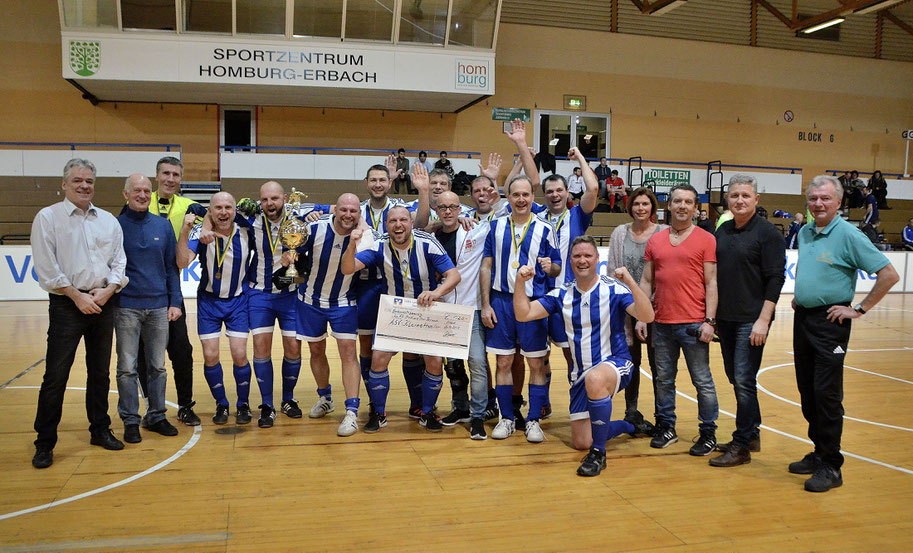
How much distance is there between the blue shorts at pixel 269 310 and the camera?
5.91 m

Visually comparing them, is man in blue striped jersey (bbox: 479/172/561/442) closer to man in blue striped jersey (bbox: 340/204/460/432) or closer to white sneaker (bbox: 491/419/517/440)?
white sneaker (bbox: 491/419/517/440)

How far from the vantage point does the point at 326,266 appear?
577 centimetres

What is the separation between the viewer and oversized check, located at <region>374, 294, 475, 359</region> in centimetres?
545

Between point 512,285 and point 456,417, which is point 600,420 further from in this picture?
point 456,417

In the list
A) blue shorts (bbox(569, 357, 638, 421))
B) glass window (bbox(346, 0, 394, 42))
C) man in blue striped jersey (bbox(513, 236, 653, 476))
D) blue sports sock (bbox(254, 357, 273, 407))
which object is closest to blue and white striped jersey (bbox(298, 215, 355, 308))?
blue sports sock (bbox(254, 357, 273, 407))

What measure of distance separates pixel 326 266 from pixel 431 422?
1579mm

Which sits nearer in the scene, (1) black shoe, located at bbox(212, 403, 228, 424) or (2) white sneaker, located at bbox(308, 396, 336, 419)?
(1) black shoe, located at bbox(212, 403, 228, 424)

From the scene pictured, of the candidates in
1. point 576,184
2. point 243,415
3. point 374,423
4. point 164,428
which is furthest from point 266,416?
point 576,184

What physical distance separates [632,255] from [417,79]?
1364 centimetres

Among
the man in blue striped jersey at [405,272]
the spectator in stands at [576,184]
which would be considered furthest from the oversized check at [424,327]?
the spectator in stands at [576,184]

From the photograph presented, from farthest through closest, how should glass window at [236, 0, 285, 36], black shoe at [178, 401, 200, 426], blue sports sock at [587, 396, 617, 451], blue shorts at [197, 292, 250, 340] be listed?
glass window at [236, 0, 285, 36] → black shoe at [178, 401, 200, 426] → blue shorts at [197, 292, 250, 340] → blue sports sock at [587, 396, 617, 451]

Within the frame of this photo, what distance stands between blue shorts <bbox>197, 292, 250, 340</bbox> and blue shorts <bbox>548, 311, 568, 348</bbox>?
2570 millimetres

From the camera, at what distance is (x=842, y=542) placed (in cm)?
371

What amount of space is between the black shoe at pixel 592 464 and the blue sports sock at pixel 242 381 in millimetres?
2914
